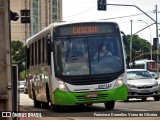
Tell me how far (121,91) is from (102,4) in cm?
2091

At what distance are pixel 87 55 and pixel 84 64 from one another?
Result: 31 centimetres

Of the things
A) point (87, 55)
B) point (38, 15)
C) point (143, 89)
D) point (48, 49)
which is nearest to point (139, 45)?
point (38, 15)

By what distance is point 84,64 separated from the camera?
17.9 meters

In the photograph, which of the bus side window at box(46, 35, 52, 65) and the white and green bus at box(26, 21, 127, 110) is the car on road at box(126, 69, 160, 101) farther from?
the bus side window at box(46, 35, 52, 65)

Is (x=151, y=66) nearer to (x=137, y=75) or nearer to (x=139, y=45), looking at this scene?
(x=137, y=75)

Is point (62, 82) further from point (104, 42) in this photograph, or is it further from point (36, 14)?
point (36, 14)

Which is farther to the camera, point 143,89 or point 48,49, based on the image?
point 143,89

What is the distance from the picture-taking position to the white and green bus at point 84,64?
1770 centimetres

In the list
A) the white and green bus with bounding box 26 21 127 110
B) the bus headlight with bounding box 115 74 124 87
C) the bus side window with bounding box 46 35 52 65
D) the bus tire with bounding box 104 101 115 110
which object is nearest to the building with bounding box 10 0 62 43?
the bus tire with bounding box 104 101 115 110

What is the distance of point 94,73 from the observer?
17.9m

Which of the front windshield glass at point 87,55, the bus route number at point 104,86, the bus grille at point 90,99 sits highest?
the front windshield glass at point 87,55

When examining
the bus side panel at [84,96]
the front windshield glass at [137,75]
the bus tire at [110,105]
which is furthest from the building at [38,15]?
the bus side panel at [84,96]

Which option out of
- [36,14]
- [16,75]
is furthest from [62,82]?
[36,14]

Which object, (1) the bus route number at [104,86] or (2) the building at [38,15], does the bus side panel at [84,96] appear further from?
(2) the building at [38,15]
